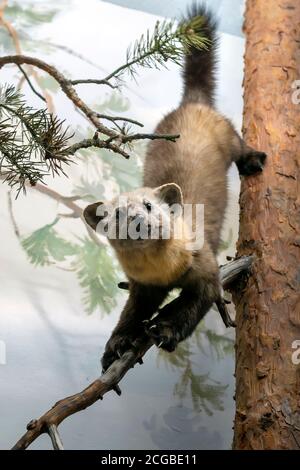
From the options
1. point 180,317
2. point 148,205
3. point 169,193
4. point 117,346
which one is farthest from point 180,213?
point 117,346

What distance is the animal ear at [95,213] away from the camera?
1.88 meters

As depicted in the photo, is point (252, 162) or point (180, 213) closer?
point (180, 213)

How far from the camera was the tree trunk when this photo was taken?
2035 millimetres

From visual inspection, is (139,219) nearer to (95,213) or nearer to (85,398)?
(95,213)

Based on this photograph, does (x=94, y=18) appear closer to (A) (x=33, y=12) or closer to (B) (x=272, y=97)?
(A) (x=33, y=12)

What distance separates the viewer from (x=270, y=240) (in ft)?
7.74

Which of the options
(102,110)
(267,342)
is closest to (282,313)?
(267,342)

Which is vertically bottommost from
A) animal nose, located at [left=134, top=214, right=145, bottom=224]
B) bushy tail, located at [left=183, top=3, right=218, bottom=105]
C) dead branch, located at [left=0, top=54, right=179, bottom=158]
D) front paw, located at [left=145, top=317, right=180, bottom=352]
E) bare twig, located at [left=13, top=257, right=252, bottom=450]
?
bare twig, located at [left=13, top=257, right=252, bottom=450]

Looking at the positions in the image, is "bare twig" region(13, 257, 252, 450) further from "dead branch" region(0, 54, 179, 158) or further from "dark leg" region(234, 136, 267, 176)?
"dark leg" region(234, 136, 267, 176)

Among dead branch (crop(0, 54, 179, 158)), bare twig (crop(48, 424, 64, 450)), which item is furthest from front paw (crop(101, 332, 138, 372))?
dead branch (crop(0, 54, 179, 158))

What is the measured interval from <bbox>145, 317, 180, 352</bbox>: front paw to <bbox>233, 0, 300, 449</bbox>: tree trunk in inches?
16.7

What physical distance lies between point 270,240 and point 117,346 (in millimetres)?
792

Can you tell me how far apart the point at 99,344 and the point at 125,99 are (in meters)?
1.25
